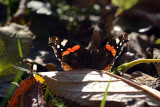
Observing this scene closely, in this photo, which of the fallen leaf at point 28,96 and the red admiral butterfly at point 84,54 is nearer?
the fallen leaf at point 28,96

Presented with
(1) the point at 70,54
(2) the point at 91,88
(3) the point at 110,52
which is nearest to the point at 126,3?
(3) the point at 110,52

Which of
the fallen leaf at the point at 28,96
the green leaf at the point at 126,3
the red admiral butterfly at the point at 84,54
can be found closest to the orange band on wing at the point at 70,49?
the red admiral butterfly at the point at 84,54

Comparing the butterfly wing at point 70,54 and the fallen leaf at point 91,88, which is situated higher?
the butterfly wing at point 70,54

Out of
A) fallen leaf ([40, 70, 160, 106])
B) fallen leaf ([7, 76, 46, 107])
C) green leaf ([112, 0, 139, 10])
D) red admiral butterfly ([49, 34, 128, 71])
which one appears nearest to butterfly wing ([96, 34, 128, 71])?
red admiral butterfly ([49, 34, 128, 71])

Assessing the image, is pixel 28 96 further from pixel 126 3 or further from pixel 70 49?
pixel 126 3

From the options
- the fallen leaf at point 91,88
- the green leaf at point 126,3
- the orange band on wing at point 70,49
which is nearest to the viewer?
the fallen leaf at point 91,88

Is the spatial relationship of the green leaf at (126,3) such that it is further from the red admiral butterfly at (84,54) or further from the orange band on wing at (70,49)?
the orange band on wing at (70,49)

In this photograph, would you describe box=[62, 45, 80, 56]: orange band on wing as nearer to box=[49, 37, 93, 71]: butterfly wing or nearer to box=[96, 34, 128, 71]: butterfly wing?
box=[49, 37, 93, 71]: butterfly wing
